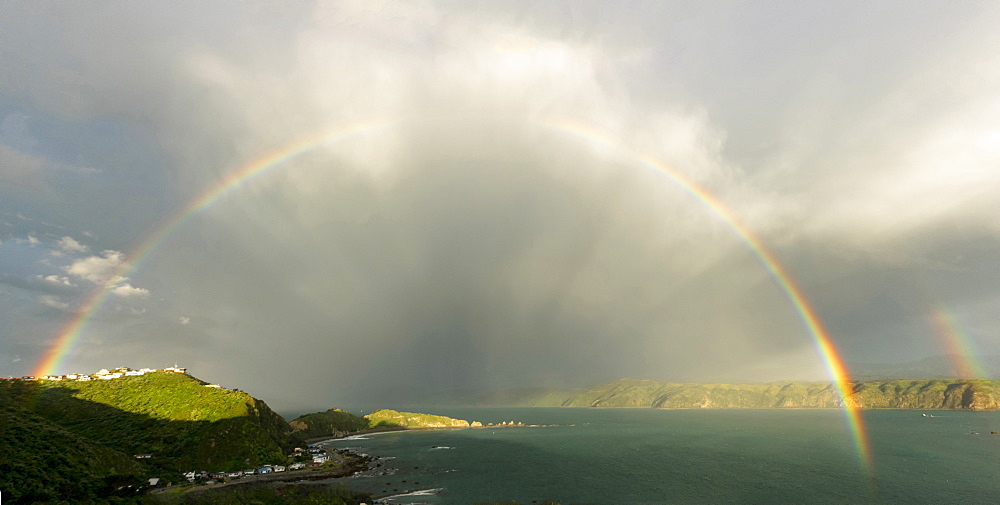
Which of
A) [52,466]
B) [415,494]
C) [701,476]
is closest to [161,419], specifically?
[52,466]

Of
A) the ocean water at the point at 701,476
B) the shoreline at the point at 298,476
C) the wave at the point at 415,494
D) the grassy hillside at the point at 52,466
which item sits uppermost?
the grassy hillside at the point at 52,466

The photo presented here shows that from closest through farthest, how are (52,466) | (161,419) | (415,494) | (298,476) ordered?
1. (52,466)
2. (415,494)
3. (298,476)
4. (161,419)

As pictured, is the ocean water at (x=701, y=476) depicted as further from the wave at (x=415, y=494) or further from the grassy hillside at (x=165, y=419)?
the grassy hillside at (x=165, y=419)

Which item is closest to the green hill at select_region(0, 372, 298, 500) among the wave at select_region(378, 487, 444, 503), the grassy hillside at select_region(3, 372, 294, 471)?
the grassy hillside at select_region(3, 372, 294, 471)

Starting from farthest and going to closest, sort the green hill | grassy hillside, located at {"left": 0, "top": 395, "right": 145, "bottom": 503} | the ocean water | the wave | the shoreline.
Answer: the green hill < the ocean water < the shoreline < the wave < grassy hillside, located at {"left": 0, "top": 395, "right": 145, "bottom": 503}

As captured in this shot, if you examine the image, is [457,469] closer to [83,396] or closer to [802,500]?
[802,500]

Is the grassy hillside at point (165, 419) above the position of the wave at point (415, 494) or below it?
above

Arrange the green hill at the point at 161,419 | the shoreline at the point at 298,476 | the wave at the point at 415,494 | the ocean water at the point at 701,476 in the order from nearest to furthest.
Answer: the wave at the point at 415,494 → the shoreline at the point at 298,476 → the ocean water at the point at 701,476 → the green hill at the point at 161,419

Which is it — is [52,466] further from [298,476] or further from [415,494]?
[415,494]

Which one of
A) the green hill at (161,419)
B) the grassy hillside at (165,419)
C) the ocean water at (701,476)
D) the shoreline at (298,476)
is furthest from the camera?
the grassy hillside at (165,419)

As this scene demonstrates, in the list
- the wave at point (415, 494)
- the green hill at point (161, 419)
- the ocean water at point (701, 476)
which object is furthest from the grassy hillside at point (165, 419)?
the wave at point (415, 494)

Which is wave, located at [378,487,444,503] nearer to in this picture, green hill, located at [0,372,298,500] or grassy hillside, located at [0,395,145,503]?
green hill, located at [0,372,298,500]

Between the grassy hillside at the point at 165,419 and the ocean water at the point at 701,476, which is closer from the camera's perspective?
the ocean water at the point at 701,476

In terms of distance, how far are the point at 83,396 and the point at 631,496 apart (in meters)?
167
